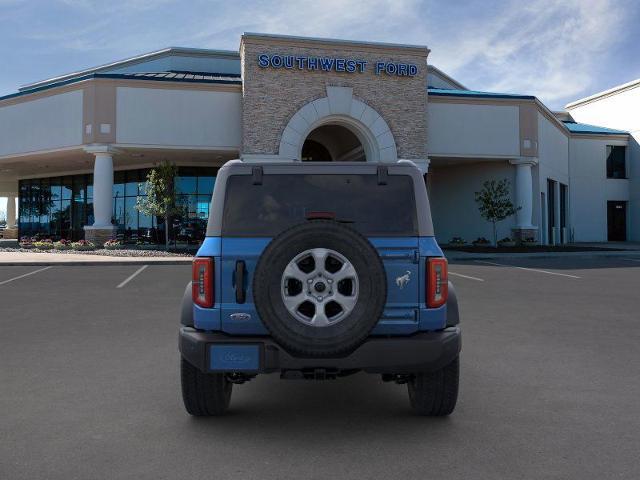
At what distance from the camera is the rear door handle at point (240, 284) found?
3801mm

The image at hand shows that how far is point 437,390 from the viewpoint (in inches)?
163

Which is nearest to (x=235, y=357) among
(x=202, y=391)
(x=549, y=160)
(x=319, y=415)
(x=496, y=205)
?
(x=202, y=391)

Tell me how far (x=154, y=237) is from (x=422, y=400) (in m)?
30.7

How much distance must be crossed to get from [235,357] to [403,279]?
49.5 inches

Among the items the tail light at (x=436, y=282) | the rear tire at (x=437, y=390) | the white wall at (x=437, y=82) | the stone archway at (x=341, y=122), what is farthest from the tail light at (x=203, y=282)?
the white wall at (x=437, y=82)

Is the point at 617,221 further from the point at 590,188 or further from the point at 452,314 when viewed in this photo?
the point at 452,314

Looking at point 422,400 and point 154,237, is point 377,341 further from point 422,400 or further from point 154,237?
point 154,237

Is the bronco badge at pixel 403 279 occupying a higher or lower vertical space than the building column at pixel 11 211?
lower

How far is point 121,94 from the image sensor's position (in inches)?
1041

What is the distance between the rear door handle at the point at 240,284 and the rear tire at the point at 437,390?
1.44 meters

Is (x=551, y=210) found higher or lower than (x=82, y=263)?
higher

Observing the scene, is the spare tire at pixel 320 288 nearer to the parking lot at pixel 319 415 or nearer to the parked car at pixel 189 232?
the parking lot at pixel 319 415

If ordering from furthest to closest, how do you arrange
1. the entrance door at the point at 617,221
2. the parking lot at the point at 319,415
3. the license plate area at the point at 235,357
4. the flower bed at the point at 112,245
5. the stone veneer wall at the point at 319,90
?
1. the entrance door at the point at 617,221
2. the flower bed at the point at 112,245
3. the stone veneer wall at the point at 319,90
4. the license plate area at the point at 235,357
5. the parking lot at the point at 319,415

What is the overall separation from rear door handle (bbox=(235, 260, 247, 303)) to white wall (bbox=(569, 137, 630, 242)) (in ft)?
130
